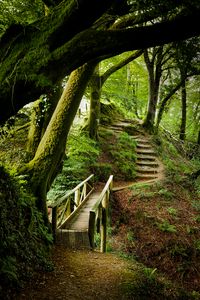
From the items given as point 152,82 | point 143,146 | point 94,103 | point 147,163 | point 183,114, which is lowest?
point 147,163

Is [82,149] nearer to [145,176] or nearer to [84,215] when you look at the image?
[84,215]

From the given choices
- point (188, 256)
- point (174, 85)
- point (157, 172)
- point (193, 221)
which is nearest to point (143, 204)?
point (193, 221)

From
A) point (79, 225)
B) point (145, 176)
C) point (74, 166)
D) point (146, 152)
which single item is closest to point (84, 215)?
point (79, 225)

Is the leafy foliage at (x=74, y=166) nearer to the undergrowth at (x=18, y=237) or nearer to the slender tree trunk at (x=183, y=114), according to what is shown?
the undergrowth at (x=18, y=237)

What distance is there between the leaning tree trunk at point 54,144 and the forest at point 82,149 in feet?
0.09

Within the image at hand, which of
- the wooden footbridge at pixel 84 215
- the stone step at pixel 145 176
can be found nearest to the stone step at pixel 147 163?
the wooden footbridge at pixel 84 215

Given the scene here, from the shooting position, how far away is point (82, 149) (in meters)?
11.8

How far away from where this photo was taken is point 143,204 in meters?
10.4

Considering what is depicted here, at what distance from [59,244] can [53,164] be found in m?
2.05

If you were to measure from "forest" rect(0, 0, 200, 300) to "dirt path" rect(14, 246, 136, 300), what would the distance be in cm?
11

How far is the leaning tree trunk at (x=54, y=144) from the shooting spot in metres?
6.51

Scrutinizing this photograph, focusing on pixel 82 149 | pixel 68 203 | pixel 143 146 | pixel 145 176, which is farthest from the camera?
pixel 143 146

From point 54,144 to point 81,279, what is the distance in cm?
309

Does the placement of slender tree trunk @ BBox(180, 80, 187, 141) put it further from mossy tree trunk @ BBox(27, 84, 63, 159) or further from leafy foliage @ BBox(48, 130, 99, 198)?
mossy tree trunk @ BBox(27, 84, 63, 159)
